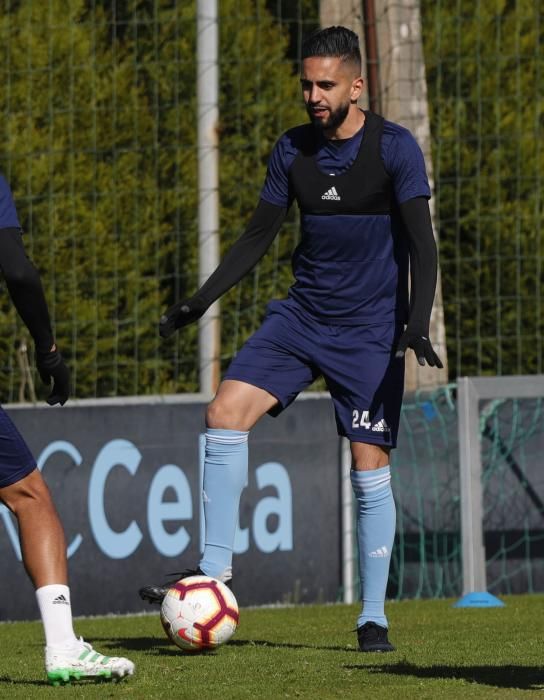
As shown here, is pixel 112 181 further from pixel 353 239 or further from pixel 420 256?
pixel 420 256

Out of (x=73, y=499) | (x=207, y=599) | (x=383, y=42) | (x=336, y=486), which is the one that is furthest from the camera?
(x=383, y=42)

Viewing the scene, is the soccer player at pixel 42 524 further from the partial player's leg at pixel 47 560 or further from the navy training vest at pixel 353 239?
the navy training vest at pixel 353 239

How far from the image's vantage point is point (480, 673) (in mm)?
5359

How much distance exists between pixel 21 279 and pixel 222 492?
66.2 inches

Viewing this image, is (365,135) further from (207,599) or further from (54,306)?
(54,306)

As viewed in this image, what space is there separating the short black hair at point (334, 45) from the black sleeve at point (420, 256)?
0.59m

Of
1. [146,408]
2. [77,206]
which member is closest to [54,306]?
[77,206]

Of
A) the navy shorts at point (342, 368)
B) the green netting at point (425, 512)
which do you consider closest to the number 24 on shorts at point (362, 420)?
the navy shorts at point (342, 368)

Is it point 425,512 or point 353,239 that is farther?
point 425,512

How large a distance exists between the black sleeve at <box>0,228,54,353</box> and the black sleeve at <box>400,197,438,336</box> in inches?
61.1

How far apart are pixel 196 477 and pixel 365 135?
317cm

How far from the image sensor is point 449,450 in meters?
9.78

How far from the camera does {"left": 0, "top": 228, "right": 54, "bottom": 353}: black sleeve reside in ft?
16.3

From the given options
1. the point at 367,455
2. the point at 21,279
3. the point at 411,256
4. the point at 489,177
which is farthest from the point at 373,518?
the point at 489,177
